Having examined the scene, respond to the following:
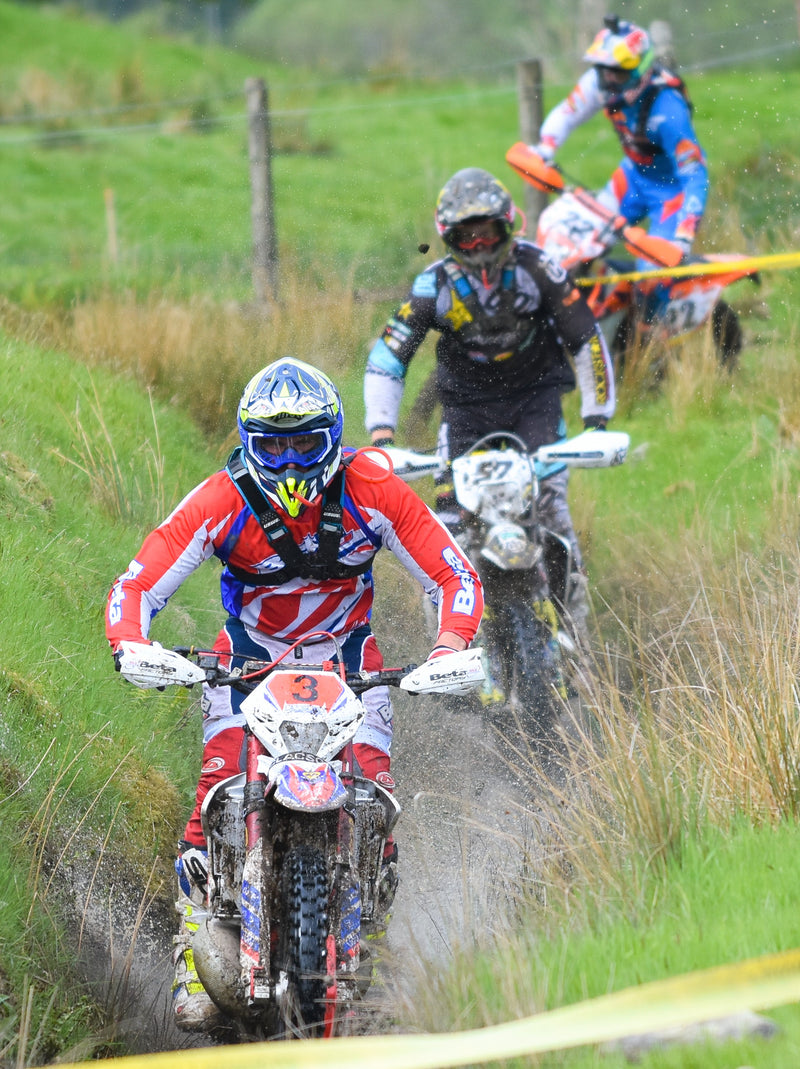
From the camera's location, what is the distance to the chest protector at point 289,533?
4715 mm

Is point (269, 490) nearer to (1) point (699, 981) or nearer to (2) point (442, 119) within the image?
(1) point (699, 981)

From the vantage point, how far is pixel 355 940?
→ 391 cm

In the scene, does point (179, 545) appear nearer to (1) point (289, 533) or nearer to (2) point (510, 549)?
(1) point (289, 533)

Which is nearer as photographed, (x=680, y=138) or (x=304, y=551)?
(x=304, y=551)

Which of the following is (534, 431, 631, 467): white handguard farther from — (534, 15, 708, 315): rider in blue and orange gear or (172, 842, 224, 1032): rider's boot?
(534, 15, 708, 315): rider in blue and orange gear

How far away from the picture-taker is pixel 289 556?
4.78 meters

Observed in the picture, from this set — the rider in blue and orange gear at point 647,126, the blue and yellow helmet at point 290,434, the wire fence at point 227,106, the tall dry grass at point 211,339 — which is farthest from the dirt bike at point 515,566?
the wire fence at point 227,106

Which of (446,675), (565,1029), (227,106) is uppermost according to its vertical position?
(227,106)

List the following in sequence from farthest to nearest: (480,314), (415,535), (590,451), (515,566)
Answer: (480,314) < (590,451) < (515,566) < (415,535)

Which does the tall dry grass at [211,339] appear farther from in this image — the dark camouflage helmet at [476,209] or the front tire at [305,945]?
the front tire at [305,945]

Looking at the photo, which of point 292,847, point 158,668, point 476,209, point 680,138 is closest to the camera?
point 292,847

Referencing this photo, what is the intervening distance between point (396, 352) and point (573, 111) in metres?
4.37

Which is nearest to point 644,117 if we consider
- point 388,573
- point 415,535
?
point 388,573

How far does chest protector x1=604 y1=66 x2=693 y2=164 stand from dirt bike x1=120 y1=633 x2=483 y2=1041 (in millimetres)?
7366
